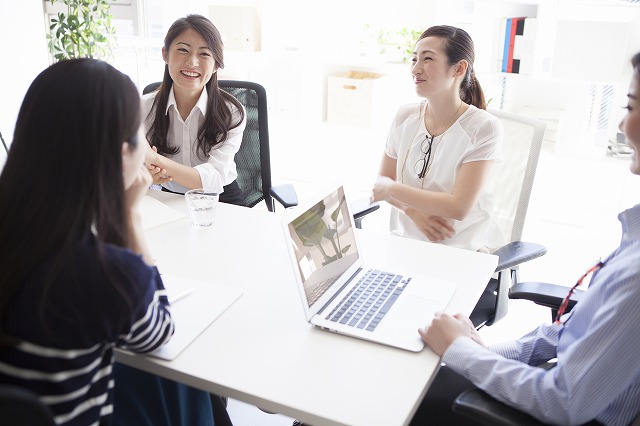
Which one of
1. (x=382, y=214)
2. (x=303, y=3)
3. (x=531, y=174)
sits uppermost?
(x=303, y=3)

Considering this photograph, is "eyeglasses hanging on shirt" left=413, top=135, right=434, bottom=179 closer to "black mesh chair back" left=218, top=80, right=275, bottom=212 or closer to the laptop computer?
the laptop computer

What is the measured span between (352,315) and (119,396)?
0.55m

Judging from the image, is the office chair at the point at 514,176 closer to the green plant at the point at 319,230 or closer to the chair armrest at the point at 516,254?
the chair armrest at the point at 516,254

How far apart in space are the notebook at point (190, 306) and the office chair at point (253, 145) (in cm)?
107

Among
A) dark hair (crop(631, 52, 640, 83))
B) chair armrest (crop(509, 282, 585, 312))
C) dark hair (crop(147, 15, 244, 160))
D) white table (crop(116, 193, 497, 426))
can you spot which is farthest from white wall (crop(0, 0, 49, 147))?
dark hair (crop(631, 52, 640, 83))

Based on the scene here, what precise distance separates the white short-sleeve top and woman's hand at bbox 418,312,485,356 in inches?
30.7

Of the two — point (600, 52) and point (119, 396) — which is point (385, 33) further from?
point (119, 396)

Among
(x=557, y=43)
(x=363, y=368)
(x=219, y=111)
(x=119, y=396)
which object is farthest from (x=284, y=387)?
(x=557, y=43)

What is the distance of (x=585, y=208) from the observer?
3752 mm

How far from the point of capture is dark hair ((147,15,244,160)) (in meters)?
2.32

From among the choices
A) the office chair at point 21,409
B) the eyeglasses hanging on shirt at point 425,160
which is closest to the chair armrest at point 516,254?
the eyeglasses hanging on shirt at point 425,160

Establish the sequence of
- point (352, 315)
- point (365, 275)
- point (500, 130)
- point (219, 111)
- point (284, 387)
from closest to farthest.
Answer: point (284, 387) → point (352, 315) → point (365, 275) → point (500, 130) → point (219, 111)

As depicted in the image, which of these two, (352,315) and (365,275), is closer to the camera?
(352,315)

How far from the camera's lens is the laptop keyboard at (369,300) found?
1.32 m
